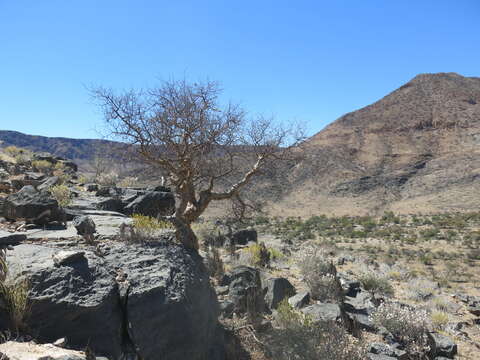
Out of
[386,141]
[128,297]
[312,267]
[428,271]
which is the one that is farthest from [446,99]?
[128,297]

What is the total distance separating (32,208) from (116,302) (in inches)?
135

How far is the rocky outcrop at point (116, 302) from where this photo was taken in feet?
12.8

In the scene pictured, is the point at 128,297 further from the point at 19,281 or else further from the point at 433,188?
the point at 433,188

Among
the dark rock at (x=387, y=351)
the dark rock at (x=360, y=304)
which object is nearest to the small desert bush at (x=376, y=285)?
the dark rock at (x=360, y=304)

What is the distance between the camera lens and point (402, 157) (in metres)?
63.4

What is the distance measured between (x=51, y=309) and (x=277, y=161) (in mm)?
6084

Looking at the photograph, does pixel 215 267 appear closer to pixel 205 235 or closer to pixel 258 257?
pixel 258 257

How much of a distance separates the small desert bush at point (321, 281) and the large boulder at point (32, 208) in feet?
20.4

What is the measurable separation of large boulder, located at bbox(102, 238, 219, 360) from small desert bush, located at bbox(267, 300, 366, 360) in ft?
4.15

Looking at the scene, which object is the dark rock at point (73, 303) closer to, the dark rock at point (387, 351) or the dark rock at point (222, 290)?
the dark rock at point (222, 290)

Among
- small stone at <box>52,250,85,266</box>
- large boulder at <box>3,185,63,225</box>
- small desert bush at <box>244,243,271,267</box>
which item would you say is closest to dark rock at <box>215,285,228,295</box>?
small desert bush at <box>244,243,271,267</box>

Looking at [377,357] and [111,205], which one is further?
[111,205]

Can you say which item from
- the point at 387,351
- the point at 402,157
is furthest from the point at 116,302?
the point at 402,157

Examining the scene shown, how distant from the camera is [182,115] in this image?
735cm
